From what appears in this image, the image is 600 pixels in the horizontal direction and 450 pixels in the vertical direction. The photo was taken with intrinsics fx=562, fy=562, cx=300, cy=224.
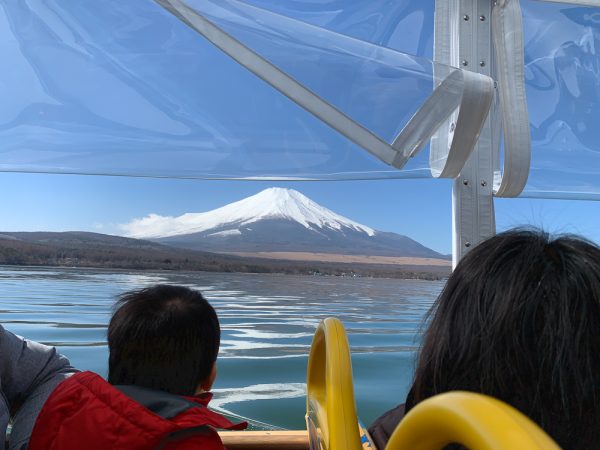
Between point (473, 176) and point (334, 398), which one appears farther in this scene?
point (473, 176)

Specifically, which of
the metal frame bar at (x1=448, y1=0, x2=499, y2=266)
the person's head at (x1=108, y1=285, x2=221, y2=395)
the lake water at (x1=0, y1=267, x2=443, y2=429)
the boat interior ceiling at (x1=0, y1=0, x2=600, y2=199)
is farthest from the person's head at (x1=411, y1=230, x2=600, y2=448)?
the metal frame bar at (x1=448, y1=0, x2=499, y2=266)

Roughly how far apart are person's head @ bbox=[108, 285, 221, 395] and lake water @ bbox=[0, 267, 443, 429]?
0.12 m

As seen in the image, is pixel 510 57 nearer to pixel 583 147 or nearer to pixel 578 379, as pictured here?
pixel 583 147

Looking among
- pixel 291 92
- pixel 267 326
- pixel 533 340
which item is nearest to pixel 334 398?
pixel 533 340

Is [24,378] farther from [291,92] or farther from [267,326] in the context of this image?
[267,326]

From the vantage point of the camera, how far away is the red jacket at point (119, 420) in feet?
2.16

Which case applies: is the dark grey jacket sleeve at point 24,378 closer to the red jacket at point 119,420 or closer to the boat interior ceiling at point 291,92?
the red jacket at point 119,420

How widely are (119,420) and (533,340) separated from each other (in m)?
0.50

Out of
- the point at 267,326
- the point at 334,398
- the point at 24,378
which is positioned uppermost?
the point at 334,398

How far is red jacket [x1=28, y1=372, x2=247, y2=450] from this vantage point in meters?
0.66

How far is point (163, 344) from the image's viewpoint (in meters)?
0.81

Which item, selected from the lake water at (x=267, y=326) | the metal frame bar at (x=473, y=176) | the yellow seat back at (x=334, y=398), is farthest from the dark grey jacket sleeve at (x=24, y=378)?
the metal frame bar at (x=473, y=176)

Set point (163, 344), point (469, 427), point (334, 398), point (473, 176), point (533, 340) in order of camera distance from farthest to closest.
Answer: point (473, 176) → point (163, 344) → point (334, 398) → point (533, 340) → point (469, 427)

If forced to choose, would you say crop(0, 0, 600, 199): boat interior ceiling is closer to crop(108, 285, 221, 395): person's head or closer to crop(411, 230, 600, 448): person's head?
crop(108, 285, 221, 395): person's head
